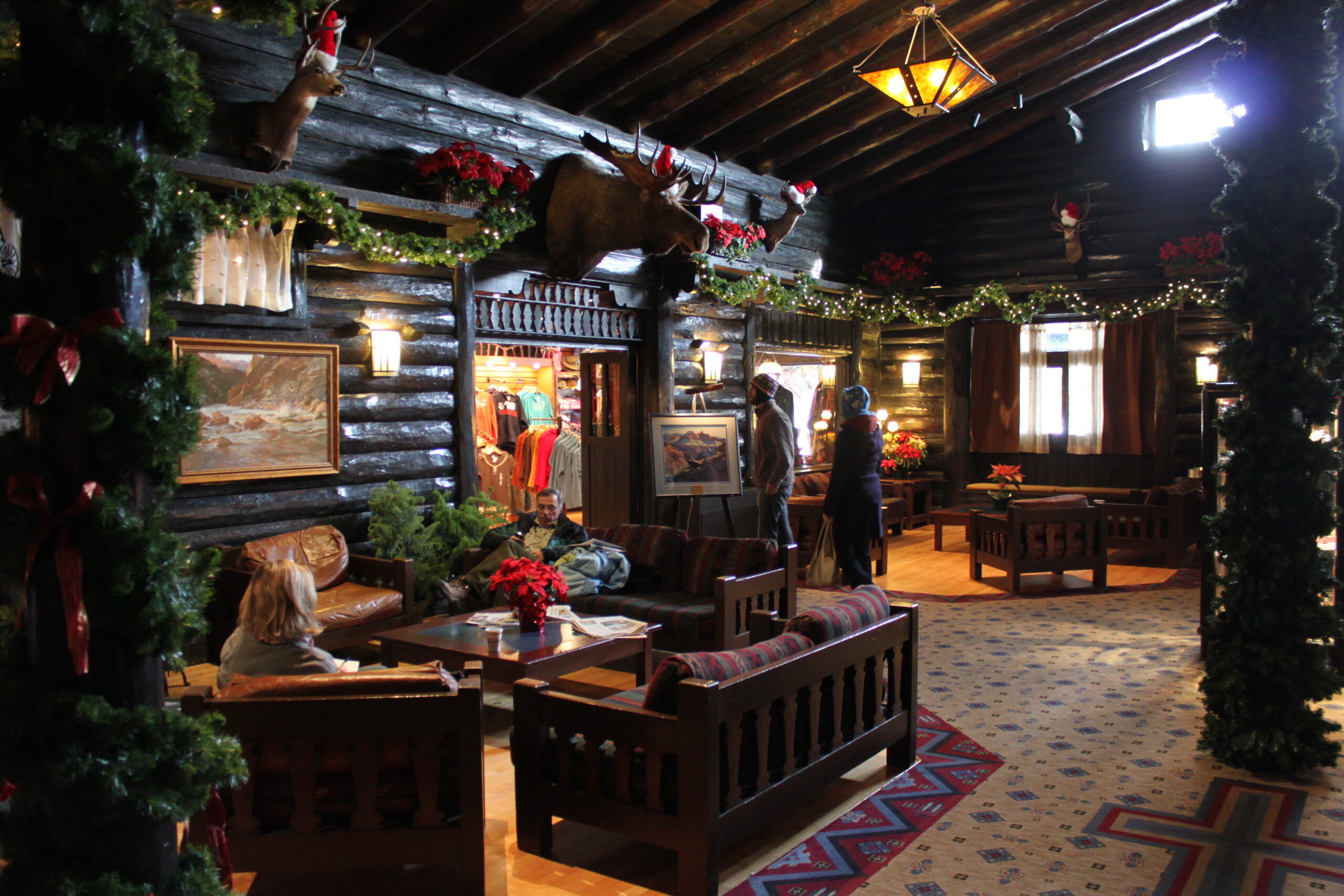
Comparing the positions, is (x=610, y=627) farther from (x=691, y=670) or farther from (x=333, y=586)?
(x=333, y=586)

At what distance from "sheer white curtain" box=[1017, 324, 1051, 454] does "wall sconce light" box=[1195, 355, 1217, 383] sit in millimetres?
2007

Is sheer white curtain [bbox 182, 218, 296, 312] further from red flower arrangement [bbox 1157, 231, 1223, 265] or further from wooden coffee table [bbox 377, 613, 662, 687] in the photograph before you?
red flower arrangement [bbox 1157, 231, 1223, 265]

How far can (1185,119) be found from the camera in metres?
13.1

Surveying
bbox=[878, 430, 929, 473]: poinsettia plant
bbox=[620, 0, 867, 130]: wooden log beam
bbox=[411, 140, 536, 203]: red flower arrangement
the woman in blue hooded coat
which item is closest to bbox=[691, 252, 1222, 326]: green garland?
bbox=[878, 430, 929, 473]: poinsettia plant

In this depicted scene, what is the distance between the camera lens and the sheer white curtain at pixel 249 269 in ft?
21.0

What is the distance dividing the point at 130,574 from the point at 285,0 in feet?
3.96

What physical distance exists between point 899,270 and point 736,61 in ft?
17.8

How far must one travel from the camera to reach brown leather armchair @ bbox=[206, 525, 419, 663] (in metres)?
6.31

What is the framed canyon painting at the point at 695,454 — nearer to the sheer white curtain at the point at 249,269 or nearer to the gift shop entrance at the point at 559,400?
the gift shop entrance at the point at 559,400

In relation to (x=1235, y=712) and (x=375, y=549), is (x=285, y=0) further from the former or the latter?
(x=375, y=549)

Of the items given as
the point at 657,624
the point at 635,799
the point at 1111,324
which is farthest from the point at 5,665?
the point at 1111,324

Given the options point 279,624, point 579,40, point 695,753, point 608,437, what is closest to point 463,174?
point 579,40

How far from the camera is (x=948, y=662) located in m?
6.80

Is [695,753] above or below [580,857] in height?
above
